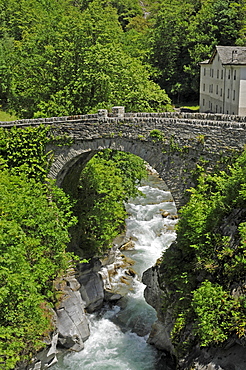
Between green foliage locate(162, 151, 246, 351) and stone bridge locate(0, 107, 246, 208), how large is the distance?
93 cm

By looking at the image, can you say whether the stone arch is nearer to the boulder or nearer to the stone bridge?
the stone bridge

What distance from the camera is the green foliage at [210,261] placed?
15.5 m

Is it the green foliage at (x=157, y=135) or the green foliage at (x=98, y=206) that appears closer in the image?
the green foliage at (x=157, y=135)

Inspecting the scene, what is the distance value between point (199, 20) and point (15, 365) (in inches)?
2271

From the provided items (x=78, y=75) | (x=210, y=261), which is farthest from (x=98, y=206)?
(x=210, y=261)

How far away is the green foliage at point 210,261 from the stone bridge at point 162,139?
3.05 feet

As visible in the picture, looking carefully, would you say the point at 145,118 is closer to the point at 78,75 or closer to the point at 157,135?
the point at 157,135

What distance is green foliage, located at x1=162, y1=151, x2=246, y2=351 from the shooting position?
50.8ft

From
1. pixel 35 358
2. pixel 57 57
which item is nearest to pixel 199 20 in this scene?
pixel 57 57

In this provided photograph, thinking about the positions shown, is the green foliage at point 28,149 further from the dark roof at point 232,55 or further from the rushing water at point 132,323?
the dark roof at point 232,55

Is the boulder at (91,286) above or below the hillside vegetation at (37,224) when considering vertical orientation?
below

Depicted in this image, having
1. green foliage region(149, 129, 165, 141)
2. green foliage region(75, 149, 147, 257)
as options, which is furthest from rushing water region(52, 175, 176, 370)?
green foliage region(149, 129, 165, 141)

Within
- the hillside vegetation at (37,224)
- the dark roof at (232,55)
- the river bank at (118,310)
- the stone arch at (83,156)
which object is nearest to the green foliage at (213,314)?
the river bank at (118,310)

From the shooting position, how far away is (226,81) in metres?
48.7
